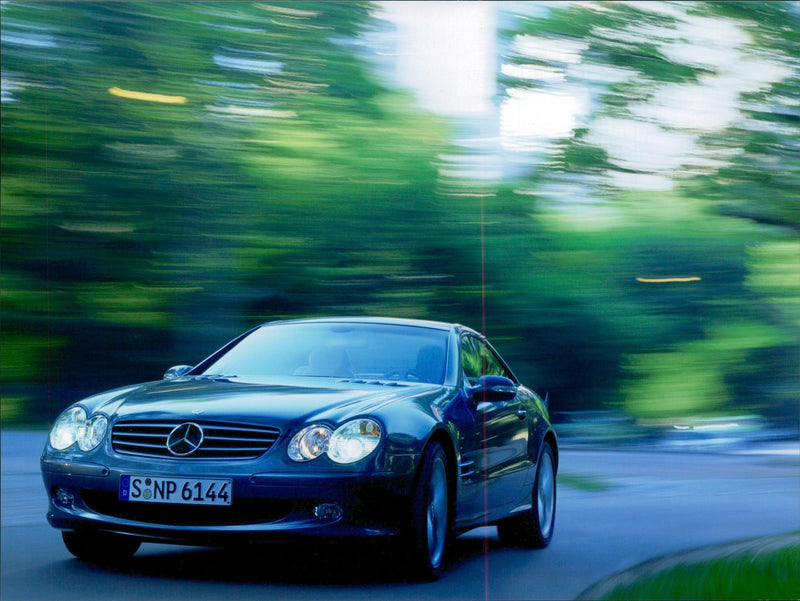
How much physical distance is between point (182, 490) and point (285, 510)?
45cm

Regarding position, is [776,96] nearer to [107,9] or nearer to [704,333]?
[704,333]

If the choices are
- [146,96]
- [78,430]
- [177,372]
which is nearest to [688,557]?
[177,372]

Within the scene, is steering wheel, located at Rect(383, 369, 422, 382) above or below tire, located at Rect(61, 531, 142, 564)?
above

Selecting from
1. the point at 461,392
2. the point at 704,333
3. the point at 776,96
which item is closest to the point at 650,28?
the point at 776,96

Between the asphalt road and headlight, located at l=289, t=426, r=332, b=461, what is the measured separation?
399 millimetres

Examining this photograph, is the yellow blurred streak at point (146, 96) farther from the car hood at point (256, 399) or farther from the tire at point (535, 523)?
the car hood at point (256, 399)

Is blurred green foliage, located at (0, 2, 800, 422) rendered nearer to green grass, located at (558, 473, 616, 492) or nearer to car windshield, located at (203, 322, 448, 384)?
green grass, located at (558, 473, 616, 492)

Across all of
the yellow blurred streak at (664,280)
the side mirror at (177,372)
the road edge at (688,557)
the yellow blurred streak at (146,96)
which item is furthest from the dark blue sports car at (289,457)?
the yellow blurred streak at (664,280)

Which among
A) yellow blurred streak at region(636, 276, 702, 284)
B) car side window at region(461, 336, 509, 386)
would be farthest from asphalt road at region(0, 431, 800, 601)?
yellow blurred streak at region(636, 276, 702, 284)

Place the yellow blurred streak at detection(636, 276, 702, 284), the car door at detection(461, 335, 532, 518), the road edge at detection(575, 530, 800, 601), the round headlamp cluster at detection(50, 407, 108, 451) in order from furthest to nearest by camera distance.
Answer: the yellow blurred streak at detection(636, 276, 702, 284), the car door at detection(461, 335, 532, 518), the road edge at detection(575, 530, 800, 601), the round headlamp cluster at detection(50, 407, 108, 451)

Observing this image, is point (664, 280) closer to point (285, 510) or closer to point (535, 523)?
point (535, 523)

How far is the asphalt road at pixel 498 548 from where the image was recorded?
563 centimetres

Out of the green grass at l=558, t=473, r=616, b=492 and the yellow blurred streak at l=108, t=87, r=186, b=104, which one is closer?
the green grass at l=558, t=473, r=616, b=492

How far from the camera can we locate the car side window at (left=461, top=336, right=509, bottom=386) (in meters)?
7.13
